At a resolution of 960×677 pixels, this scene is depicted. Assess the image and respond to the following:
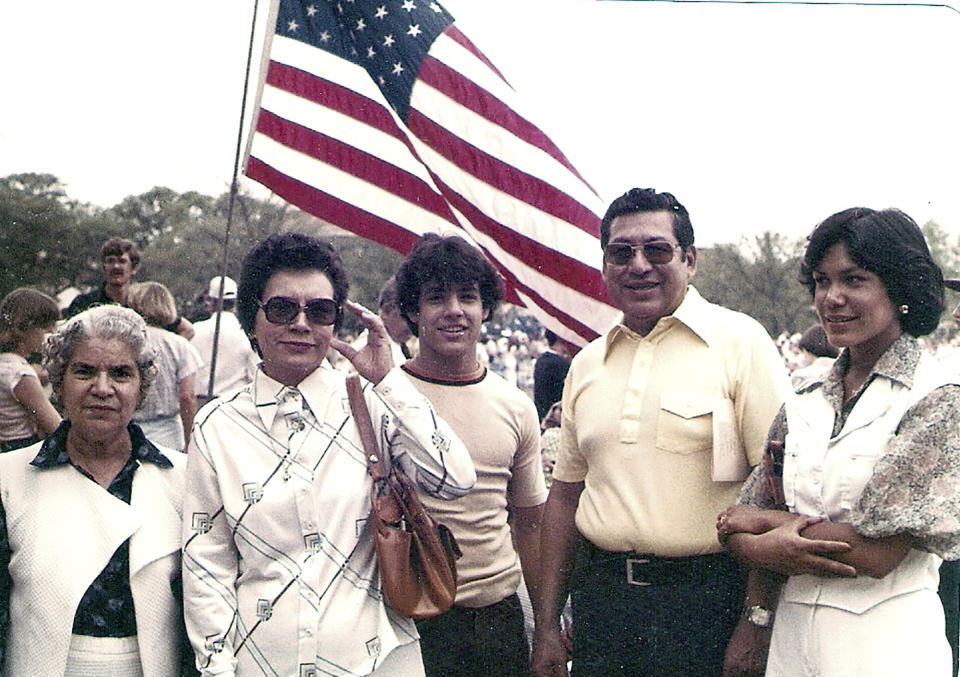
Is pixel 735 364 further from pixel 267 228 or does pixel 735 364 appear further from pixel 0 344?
pixel 267 228

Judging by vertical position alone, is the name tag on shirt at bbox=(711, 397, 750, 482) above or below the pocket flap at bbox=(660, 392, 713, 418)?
below

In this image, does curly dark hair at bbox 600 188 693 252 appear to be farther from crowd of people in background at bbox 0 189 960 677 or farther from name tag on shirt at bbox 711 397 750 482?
name tag on shirt at bbox 711 397 750 482

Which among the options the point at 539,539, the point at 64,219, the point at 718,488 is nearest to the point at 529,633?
the point at 539,539

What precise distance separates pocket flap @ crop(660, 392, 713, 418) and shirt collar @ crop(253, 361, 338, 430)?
1.08 m

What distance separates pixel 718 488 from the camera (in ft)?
9.91

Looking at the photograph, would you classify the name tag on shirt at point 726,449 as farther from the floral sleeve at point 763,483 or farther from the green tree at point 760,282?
the green tree at point 760,282

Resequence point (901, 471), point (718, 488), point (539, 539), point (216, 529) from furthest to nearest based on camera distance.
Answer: point (539, 539) → point (718, 488) → point (216, 529) → point (901, 471)

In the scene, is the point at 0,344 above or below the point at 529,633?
above

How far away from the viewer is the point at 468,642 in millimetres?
3203

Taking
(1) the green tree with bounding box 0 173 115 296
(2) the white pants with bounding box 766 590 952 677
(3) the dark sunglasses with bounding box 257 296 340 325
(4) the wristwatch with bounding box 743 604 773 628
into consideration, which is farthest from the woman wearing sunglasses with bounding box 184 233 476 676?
(1) the green tree with bounding box 0 173 115 296

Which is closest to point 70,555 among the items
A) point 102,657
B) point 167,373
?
point 102,657

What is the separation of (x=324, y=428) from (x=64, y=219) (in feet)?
98.9

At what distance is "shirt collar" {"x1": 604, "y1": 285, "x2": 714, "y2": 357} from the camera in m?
3.16

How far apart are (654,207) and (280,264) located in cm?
130
